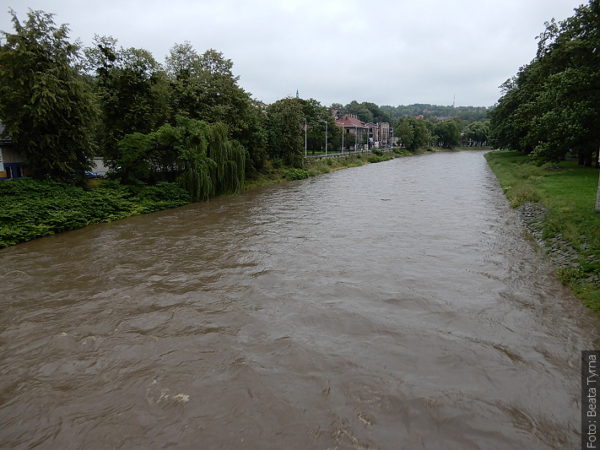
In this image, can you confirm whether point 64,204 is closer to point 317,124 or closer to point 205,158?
point 205,158

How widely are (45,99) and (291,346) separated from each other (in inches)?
759

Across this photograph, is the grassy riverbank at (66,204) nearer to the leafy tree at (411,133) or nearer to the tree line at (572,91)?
the tree line at (572,91)

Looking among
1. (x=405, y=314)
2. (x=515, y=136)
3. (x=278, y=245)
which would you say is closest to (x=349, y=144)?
(x=515, y=136)

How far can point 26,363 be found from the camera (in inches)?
277

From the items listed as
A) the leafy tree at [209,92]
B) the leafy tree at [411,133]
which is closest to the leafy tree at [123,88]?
the leafy tree at [209,92]

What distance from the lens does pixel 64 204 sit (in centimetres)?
1872

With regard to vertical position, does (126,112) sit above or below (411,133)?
below

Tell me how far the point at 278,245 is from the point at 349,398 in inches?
361

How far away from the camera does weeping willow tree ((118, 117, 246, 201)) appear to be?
24.2m

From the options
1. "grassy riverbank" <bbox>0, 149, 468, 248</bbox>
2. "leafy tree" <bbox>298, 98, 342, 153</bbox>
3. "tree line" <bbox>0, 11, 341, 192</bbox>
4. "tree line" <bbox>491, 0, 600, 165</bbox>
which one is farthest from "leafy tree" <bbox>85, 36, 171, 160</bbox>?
"leafy tree" <bbox>298, 98, 342, 153</bbox>

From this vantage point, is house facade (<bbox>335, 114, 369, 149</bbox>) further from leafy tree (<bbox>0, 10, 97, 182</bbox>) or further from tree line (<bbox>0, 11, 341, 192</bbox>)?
leafy tree (<bbox>0, 10, 97, 182</bbox>)

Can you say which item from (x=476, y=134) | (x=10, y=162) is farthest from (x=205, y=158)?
(x=476, y=134)

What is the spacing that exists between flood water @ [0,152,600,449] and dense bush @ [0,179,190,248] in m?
2.16

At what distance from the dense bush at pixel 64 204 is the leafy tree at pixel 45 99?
182 centimetres
